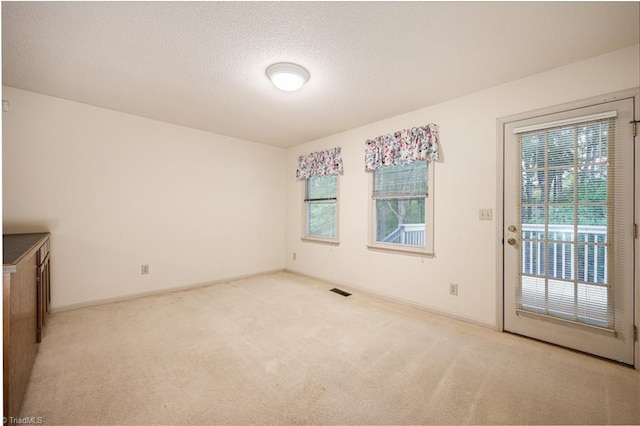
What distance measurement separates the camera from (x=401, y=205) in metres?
3.68

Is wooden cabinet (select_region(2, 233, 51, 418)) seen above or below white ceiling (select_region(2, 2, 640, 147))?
below

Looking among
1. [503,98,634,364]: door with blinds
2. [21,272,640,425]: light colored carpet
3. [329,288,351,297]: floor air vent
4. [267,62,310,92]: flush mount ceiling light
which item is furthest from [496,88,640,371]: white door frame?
[267,62,310,92]: flush mount ceiling light

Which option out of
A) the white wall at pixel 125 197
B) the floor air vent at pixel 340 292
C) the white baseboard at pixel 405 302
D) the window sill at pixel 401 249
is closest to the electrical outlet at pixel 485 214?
the window sill at pixel 401 249

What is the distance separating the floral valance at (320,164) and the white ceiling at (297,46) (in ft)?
3.87

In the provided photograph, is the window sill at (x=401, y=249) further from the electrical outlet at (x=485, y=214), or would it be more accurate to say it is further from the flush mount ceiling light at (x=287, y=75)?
the flush mount ceiling light at (x=287, y=75)

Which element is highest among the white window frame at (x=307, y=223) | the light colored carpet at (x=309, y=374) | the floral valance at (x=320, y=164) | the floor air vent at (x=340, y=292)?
the floral valance at (x=320, y=164)

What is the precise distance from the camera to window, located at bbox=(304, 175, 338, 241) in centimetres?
454

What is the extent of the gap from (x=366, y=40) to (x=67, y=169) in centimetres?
344

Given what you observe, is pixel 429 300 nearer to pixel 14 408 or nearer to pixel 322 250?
pixel 322 250

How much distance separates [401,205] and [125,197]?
347 centimetres

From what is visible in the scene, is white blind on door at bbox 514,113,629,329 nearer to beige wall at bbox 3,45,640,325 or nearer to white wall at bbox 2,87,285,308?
beige wall at bbox 3,45,640,325

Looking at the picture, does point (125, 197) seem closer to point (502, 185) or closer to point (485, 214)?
point (485, 214)

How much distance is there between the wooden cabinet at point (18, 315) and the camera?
151cm

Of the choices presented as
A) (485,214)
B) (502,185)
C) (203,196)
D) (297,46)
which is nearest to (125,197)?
(203,196)
